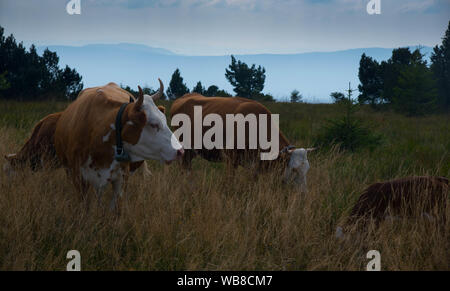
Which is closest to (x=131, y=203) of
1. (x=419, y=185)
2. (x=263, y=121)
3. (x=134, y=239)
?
(x=134, y=239)

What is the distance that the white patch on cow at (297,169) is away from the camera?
5.66 metres

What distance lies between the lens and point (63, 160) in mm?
4883

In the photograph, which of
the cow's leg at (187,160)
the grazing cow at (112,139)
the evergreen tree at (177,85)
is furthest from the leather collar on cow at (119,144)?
the evergreen tree at (177,85)

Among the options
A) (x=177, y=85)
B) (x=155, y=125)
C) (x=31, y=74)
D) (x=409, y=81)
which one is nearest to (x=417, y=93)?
(x=409, y=81)

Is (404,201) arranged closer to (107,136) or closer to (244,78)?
(107,136)

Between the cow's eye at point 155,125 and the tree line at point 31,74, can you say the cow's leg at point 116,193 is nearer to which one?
the cow's eye at point 155,125

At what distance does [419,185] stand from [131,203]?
353 cm

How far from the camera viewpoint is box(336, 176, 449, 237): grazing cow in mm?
3943

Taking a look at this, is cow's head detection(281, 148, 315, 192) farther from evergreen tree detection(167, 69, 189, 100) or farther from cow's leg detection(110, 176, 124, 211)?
evergreen tree detection(167, 69, 189, 100)

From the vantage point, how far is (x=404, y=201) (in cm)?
394

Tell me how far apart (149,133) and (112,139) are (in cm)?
47

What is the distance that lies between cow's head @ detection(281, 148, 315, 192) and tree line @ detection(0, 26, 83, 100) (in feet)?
61.9

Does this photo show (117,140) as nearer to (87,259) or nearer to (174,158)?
(174,158)
